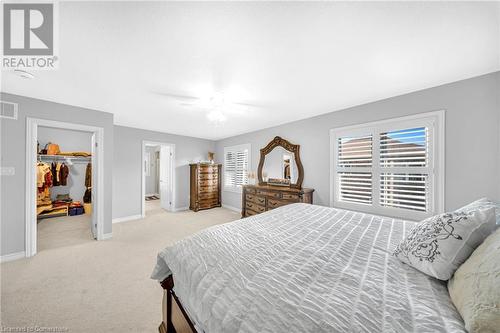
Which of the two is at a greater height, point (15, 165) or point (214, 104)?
point (214, 104)

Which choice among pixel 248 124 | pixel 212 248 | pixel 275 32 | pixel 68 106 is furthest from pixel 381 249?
pixel 68 106

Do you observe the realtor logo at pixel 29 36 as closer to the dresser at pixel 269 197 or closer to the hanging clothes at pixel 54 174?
the dresser at pixel 269 197

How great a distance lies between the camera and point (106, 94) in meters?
2.48

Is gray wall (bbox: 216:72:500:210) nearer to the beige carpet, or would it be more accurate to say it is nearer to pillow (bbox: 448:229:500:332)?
pillow (bbox: 448:229:500:332)

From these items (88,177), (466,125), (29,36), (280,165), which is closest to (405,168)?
(466,125)

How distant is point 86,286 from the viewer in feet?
6.47

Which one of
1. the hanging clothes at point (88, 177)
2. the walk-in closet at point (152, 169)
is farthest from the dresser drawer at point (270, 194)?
the walk-in closet at point (152, 169)

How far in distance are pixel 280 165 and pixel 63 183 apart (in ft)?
18.7

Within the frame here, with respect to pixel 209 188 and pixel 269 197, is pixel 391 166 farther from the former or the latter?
pixel 209 188

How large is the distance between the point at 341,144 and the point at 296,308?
3.01 metres

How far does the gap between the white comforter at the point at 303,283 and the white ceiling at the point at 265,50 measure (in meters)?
1.59

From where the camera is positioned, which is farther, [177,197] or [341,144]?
[177,197]

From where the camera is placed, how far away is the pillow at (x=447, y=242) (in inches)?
34.6

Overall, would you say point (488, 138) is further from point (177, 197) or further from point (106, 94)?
point (177, 197)
